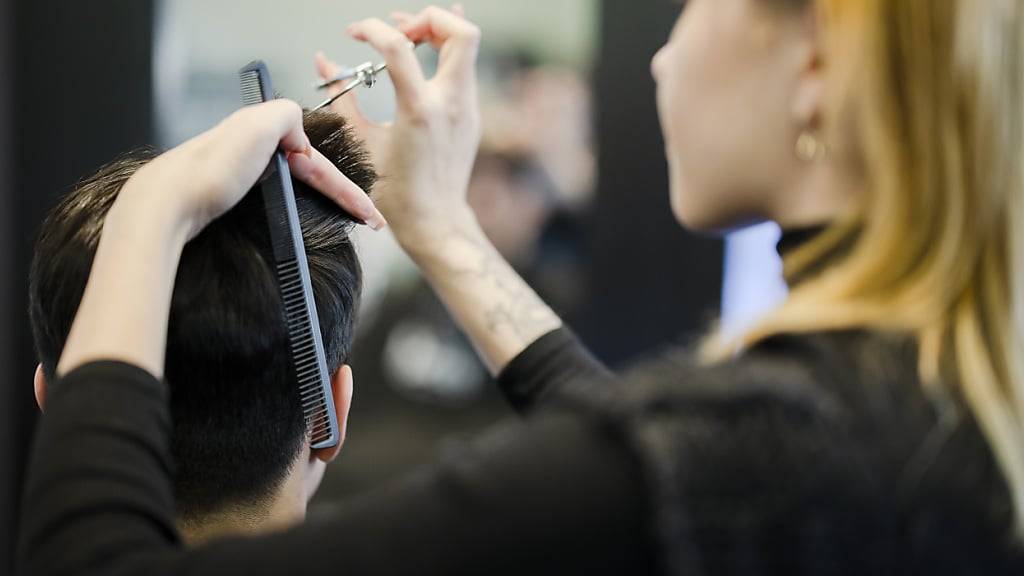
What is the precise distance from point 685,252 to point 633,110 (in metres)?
0.32

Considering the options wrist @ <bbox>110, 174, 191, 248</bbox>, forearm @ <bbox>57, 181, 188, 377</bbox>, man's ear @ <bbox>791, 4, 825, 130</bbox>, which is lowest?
forearm @ <bbox>57, 181, 188, 377</bbox>

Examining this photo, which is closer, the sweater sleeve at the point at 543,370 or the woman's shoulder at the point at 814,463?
the woman's shoulder at the point at 814,463

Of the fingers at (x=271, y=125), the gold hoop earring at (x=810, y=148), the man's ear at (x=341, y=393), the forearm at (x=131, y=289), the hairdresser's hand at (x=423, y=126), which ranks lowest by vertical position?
the man's ear at (x=341, y=393)

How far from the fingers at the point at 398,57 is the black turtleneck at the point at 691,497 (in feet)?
1.56

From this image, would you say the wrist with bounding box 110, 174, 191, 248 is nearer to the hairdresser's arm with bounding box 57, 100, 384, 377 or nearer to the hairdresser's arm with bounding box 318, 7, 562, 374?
the hairdresser's arm with bounding box 57, 100, 384, 377

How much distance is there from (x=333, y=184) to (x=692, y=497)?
0.44 metres

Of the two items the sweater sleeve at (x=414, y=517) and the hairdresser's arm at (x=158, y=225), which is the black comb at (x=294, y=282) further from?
the sweater sleeve at (x=414, y=517)

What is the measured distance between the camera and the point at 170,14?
237cm

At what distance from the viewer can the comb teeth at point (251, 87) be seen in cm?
87

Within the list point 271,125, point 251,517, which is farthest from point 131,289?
point 251,517

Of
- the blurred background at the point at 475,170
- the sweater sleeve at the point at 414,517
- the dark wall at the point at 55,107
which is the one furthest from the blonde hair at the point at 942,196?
the dark wall at the point at 55,107

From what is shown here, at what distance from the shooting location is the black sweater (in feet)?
1.90

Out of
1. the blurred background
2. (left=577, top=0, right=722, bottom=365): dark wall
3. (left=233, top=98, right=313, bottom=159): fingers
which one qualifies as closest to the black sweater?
(left=233, top=98, right=313, bottom=159): fingers

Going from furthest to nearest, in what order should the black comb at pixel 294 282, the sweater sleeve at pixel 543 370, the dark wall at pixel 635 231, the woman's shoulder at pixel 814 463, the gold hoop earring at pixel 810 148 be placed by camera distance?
the dark wall at pixel 635 231 < the sweater sleeve at pixel 543 370 < the black comb at pixel 294 282 < the gold hoop earring at pixel 810 148 < the woman's shoulder at pixel 814 463
